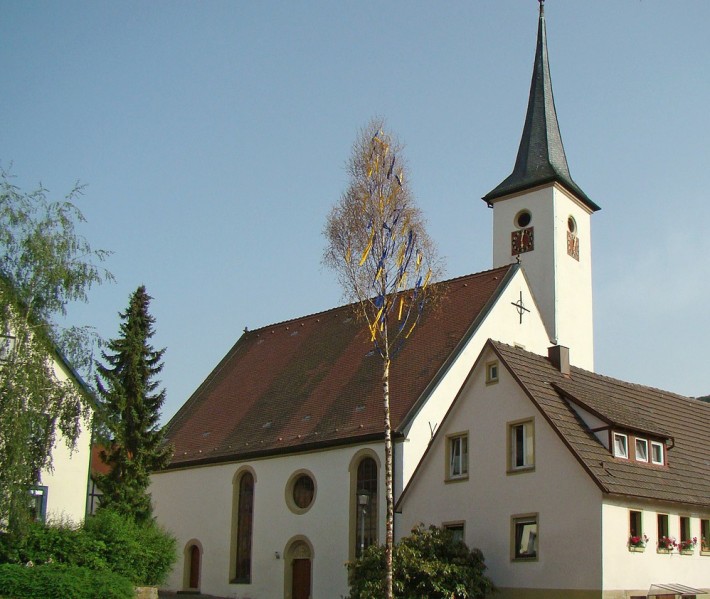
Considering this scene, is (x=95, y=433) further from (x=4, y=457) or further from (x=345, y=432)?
(x=345, y=432)

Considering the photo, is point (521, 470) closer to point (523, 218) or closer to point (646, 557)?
point (646, 557)

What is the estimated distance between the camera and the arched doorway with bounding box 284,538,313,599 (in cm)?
2819

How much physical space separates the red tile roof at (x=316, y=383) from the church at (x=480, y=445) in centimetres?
8

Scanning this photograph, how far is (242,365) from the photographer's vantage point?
126ft

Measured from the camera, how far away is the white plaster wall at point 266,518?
2752 centimetres

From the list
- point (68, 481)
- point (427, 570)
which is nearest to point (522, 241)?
point (427, 570)

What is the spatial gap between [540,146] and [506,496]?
2118 centimetres

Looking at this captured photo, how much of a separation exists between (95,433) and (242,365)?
17.2 meters

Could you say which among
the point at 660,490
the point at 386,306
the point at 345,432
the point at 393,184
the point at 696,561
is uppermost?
the point at 393,184

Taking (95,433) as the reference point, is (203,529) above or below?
below

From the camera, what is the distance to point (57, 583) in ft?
62.9

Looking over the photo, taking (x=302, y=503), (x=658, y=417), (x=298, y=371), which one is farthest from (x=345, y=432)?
(x=658, y=417)

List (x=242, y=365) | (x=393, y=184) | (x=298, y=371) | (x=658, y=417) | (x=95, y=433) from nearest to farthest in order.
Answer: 1. (x=95, y=433)
2. (x=393, y=184)
3. (x=658, y=417)
4. (x=298, y=371)
5. (x=242, y=365)

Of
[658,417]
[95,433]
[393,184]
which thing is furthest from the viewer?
[658,417]
